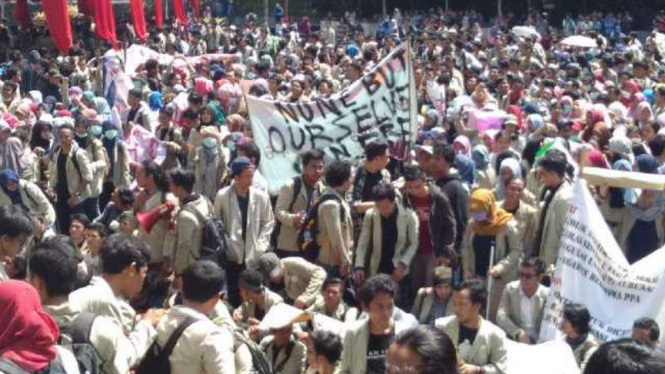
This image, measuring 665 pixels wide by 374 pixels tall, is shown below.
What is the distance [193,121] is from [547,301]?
16.2ft

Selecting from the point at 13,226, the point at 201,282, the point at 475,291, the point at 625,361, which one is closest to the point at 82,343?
the point at 201,282

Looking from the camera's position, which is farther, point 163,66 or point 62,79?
point 163,66

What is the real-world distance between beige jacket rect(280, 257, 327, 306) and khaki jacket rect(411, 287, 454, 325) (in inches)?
23.1

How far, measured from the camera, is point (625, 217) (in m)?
8.77

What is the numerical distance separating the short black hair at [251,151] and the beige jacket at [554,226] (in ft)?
7.92

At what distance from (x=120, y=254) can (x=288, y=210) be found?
364 centimetres

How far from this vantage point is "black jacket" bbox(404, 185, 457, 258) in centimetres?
830

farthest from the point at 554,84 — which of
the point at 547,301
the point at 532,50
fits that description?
the point at 547,301

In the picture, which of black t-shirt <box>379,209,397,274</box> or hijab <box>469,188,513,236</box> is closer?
hijab <box>469,188,513,236</box>

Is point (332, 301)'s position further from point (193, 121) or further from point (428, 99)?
point (428, 99)

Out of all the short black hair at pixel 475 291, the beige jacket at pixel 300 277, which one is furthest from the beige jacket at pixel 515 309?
the short black hair at pixel 475 291

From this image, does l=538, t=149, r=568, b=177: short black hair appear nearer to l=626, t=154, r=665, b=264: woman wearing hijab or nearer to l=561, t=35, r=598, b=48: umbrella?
l=626, t=154, r=665, b=264: woman wearing hijab

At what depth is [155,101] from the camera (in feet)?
48.6

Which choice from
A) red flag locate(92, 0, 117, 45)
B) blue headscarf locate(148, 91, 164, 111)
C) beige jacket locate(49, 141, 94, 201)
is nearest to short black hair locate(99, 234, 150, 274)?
beige jacket locate(49, 141, 94, 201)
